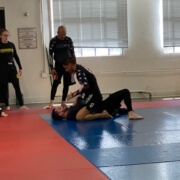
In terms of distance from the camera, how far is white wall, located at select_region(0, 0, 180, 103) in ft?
28.9

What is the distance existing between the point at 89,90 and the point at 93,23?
12.7 ft

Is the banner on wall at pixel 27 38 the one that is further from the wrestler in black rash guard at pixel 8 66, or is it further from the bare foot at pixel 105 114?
the bare foot at pixel 105 114

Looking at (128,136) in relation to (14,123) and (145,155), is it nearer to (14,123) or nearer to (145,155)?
(145,155)

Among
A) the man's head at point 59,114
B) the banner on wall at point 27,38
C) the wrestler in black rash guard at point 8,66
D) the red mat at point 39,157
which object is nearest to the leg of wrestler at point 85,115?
the man's head at point 59,114

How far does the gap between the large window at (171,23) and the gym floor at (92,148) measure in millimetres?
3788

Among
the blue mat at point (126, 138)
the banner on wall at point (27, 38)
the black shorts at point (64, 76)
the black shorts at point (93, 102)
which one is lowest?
the blue mat at point (126, 138)

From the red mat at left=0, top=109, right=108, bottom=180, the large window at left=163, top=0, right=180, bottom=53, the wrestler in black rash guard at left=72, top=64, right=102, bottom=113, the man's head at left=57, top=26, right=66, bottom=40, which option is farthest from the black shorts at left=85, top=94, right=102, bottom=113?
the large window at left=163, top=0, right=180, bottom=53

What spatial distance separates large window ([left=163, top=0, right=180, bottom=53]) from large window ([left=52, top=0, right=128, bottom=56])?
0.99 metres

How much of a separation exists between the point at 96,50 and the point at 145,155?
594 cm

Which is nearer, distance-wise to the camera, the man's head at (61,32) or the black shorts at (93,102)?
the black shorts at (93,102)

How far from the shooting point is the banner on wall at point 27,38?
28.5ft

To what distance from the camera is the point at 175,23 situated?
9.37 m

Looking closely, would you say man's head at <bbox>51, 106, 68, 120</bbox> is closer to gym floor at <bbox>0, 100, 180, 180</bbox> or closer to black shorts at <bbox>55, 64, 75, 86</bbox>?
gym floor at <bbox>0, 100, 180, 180</bbox>

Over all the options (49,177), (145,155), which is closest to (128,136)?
(145,155)
